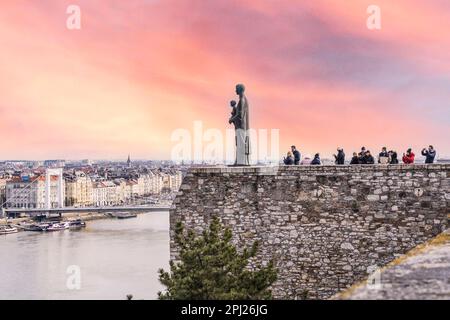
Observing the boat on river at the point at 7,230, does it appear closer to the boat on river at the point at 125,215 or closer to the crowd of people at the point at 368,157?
the boat on river at the point at 125,215

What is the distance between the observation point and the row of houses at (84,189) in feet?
391

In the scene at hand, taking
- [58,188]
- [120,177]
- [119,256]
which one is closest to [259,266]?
[119,256]

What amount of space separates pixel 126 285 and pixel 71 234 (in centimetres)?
3967

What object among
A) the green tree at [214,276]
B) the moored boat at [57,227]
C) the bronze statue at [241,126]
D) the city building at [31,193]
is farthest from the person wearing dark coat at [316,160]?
the city building at [31,193]

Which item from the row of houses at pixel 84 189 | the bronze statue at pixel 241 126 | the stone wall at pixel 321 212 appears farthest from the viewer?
the row of houses at pixel 84 189

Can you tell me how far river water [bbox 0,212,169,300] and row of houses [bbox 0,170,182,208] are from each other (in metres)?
49.8

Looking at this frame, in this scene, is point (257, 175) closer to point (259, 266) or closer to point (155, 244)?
point (259, 266)

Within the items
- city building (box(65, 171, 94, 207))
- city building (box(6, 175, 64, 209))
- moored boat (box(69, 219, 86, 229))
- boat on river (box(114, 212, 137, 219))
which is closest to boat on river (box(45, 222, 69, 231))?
moored boat (box(69, 219, 86, 229))

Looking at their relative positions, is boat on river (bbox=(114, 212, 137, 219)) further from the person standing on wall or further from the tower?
the person standing on wall

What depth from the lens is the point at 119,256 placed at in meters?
47.5

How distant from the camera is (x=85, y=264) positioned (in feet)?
146

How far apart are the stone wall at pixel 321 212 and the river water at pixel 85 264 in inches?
831

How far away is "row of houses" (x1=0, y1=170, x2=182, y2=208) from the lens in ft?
391

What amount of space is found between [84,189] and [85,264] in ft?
282
